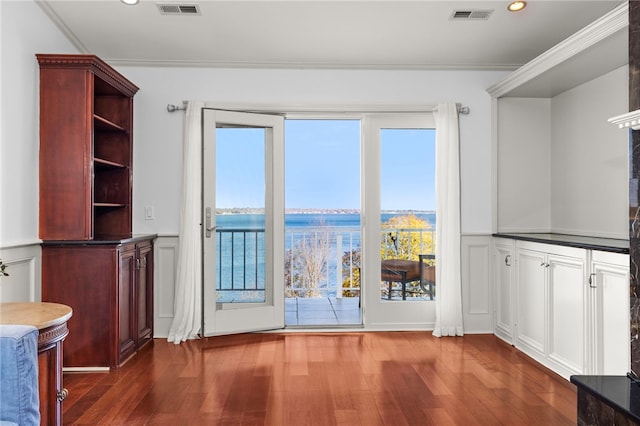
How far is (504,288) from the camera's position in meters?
3.96

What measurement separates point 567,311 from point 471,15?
7.19 ft

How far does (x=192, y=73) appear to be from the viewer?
4.19 m

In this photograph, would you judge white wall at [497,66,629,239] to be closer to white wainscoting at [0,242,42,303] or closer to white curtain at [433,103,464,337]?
white curtain at [433,103,464,337]

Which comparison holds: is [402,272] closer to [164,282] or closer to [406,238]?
[406,238]

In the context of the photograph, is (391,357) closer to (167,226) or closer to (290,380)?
(290,380)

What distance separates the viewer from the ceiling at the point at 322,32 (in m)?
3.12

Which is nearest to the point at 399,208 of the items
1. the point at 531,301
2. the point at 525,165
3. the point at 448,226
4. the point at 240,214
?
the point at 448,226

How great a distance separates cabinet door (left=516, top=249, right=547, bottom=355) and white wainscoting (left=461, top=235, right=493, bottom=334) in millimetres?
564

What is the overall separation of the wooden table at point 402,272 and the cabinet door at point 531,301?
37.3 inches

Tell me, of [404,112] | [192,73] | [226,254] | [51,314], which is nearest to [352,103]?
[404,112]

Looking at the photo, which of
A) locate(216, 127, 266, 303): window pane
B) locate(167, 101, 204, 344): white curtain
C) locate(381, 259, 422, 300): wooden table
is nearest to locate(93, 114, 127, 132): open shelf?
locate(167, 101, 204, 344): white curtain

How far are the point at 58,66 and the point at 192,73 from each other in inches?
50.5

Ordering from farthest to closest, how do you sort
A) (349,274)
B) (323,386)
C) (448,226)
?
1. (349,274)
2. (448,226)
3. (323,386)

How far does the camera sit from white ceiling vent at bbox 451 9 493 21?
319 centimetres
